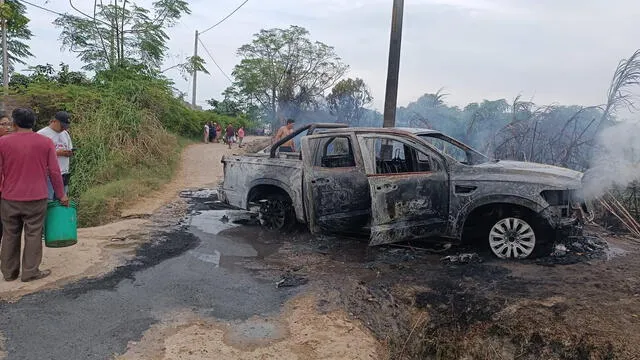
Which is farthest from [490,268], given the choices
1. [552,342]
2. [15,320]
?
[15,320]

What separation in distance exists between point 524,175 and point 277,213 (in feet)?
11.9

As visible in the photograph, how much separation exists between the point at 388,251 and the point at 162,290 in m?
2.86

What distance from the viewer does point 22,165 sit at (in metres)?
4.64

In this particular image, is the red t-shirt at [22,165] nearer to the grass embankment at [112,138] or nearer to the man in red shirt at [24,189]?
the man in red shirt at [24,189]

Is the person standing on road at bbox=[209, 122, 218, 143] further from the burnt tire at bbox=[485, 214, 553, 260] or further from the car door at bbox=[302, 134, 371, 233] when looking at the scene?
the burnt tire at bbox=[485, 214, 553, 260]

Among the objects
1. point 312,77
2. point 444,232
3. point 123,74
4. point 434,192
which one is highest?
point 312,77

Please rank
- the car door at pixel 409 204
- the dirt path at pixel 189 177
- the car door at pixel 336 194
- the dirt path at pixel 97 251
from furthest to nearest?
the dirt path at pixel 189 177 < the car door at pixel 336 194 < the car door at pixel 409 204 < the dirt path at pixel 97 251

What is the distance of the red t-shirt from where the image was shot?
462cm

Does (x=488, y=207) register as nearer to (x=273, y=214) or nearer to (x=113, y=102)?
(x=273, y=214)

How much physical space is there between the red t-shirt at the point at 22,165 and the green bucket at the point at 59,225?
1.28ft

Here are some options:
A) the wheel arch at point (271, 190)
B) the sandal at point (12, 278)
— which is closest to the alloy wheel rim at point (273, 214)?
the wheel arch at point (271, 190)

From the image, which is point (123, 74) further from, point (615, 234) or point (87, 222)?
point (615, 234)

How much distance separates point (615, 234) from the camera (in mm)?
7141

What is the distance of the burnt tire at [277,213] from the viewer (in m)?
7.29
